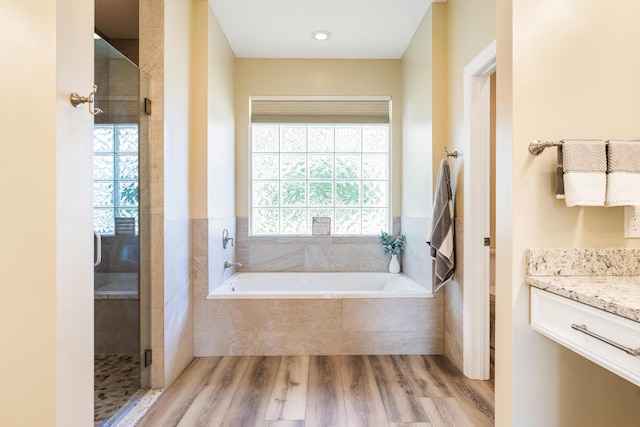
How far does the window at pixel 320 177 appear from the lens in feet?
11.9

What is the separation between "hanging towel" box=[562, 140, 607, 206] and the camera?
1.11 meters

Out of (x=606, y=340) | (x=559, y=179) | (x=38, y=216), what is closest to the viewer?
(x=606, y=340)

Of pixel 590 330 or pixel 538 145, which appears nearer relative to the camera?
pixel 590 330

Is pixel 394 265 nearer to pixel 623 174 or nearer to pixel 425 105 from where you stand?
pixel 425 105

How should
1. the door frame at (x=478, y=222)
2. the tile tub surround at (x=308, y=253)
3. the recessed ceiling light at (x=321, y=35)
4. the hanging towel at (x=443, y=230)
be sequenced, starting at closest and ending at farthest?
the door frame at (x=478, y=222) → the hanging towel at (x=443, y=230) → the recessed ceiling light at (x=321, y=35) → the tile tub surround at (x=308, y=253)

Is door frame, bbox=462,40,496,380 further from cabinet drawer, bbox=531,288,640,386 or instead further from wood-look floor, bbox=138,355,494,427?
cabinet drawer, bbox=531,288,640,386

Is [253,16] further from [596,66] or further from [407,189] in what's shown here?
[596,66]

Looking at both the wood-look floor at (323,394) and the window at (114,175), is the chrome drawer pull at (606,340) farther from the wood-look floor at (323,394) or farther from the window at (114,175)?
the window at (114,175)

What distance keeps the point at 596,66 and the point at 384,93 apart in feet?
8.01

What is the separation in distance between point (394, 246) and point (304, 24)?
2200 mm

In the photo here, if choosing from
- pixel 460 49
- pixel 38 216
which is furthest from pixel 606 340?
pixel 460 49

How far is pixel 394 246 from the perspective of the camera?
11.1ft

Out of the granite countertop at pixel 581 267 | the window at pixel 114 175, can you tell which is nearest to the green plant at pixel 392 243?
the granite countertop at pixel 581 267

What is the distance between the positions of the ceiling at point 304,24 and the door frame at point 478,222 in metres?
0.92
